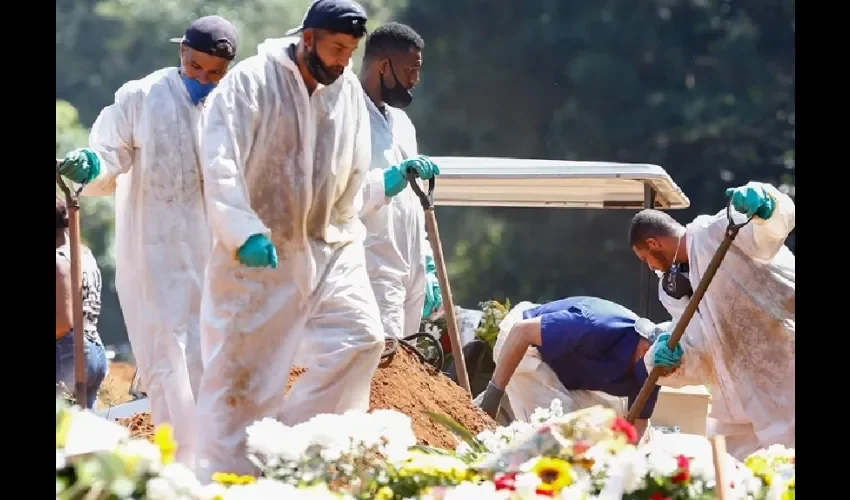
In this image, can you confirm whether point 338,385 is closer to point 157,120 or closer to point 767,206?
point 157,120

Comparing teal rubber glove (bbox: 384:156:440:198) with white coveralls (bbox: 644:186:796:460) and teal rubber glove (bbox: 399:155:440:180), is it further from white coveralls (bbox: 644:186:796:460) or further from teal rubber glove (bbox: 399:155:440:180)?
white coveralls (bbox: 644:186:796:460)

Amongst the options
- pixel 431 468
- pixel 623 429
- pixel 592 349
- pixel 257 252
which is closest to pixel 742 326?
pixel 592 349

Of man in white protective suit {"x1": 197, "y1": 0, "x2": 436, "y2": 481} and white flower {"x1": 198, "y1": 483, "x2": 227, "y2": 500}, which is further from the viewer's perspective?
man in white protective suit {"x1": 197, "y1": 0, "x2": 436, "y2": 481}

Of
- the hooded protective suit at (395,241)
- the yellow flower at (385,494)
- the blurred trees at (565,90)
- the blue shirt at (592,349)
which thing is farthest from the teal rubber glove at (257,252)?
the blurred trees at (565,90)

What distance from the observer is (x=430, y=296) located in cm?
773

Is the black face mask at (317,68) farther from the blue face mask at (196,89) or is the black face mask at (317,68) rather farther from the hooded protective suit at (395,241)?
A: the hooded protective suit at (395,241)

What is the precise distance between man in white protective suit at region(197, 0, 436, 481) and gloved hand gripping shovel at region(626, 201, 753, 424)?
1.57 metres

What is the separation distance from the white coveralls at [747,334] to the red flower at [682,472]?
284cm

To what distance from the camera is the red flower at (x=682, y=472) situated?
3.50 metres

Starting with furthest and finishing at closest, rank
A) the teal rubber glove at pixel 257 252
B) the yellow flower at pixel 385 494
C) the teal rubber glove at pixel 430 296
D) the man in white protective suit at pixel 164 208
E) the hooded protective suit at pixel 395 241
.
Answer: the teal rubber glove at pixel 430 296, the hooded protective suit at pixel 395 241, the man in white protective suit at pixel 164 208, the teal rubber glove at pixel 257 252, the yellow flower at pixel 385 494

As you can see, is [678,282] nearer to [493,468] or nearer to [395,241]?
[395,241]

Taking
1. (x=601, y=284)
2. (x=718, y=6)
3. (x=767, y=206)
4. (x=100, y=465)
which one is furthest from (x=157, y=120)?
(x=718, y=6)

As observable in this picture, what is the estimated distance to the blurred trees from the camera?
836 inches

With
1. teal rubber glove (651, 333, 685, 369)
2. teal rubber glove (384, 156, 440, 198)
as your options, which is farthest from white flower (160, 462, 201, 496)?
teal rubber glove (651, 333, 685, 369)
